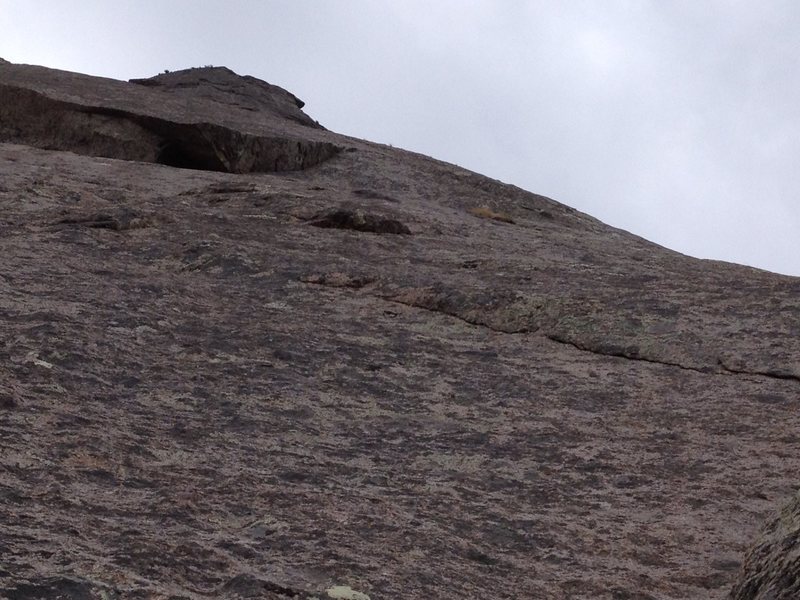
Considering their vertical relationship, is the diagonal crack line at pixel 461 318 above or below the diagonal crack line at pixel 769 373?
below

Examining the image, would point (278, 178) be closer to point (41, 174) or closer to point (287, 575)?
point (41, 174)

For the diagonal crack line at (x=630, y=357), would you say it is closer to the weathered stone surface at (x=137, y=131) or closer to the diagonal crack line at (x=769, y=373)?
the diagonal crack line at (x=769, y=373)

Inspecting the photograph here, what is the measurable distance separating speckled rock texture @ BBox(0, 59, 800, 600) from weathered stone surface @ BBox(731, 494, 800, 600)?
2.09 ft

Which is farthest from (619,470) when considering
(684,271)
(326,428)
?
(684,271)

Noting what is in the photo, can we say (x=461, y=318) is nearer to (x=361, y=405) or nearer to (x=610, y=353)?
(x=610, y=353)

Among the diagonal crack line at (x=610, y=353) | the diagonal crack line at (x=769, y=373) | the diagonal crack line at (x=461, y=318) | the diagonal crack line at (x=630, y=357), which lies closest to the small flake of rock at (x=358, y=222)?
the diagonal crack line at (x=610, y=353)

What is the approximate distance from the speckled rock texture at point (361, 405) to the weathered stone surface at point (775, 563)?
25.1 inches

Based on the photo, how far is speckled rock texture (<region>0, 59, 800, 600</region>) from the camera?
534cm

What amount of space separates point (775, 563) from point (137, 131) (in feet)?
48.4

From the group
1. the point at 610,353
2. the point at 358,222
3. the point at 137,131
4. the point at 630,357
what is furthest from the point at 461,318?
the point at 137,131

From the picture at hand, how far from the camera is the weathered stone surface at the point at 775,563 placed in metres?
4.18

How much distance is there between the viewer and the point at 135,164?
15188mm

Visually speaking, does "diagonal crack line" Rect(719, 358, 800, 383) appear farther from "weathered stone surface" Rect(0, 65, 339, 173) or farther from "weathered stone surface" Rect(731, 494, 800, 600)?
"weathered stone surface" Rect(0, 65, 339, 173)

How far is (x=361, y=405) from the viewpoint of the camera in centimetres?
759
